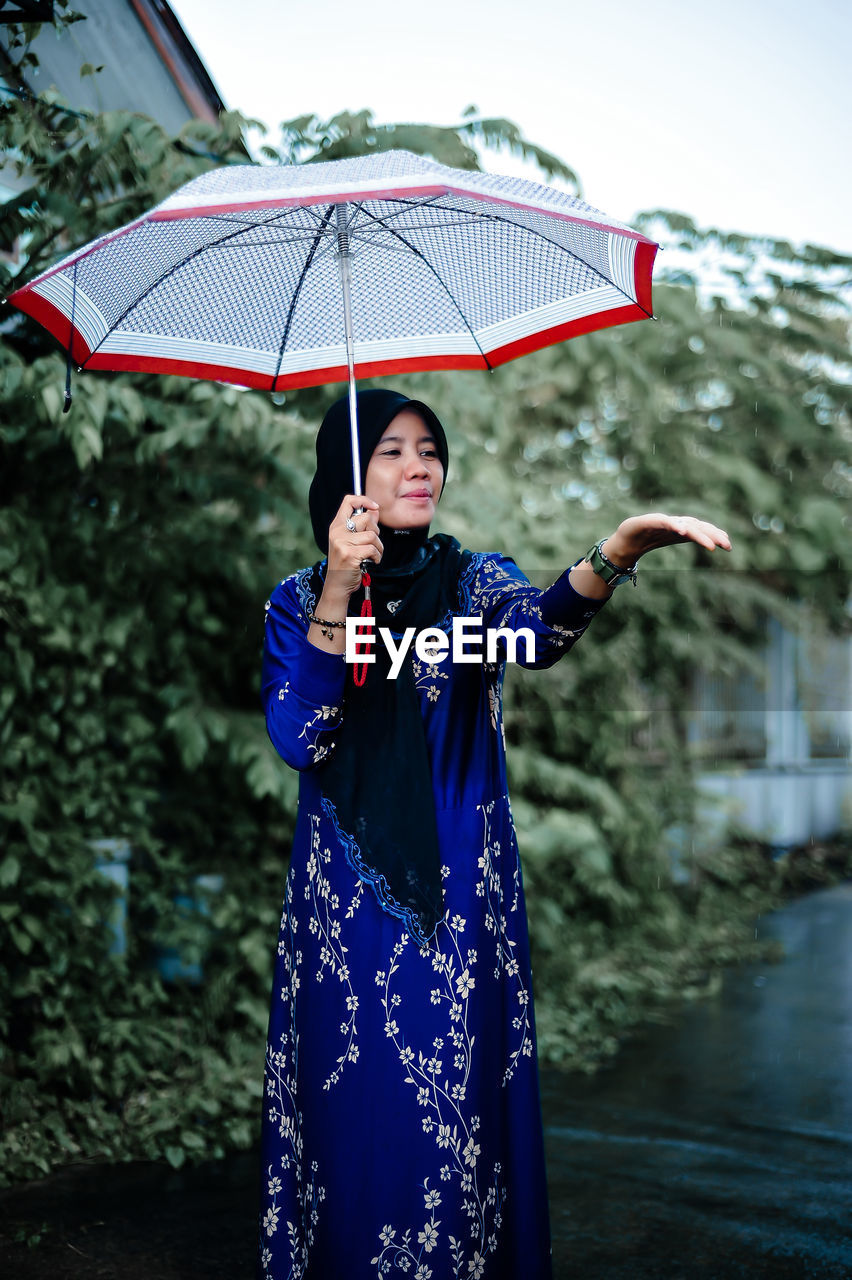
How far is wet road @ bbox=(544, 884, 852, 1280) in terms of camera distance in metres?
3.03

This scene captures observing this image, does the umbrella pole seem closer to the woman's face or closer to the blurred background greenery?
the woman's face

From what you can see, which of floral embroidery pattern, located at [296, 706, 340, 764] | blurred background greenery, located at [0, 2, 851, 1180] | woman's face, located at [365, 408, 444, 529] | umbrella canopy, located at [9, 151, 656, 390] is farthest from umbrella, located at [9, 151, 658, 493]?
blurred background greenery, located at [0, 2, 851, 1180]

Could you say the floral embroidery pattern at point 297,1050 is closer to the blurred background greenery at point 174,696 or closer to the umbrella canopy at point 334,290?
the umbrella canopy at point 334,290

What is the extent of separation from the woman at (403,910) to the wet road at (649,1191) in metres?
0.21

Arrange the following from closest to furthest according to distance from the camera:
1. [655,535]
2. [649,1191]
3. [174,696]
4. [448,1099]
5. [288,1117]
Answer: [655,535] → [448,1099] → [288,1117] → [649,1191] → [174,696]

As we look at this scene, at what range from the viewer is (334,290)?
2.63 metres

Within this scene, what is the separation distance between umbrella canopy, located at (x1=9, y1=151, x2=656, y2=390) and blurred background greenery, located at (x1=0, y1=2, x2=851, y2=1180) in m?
0.94

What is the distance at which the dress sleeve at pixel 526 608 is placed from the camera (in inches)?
72.2

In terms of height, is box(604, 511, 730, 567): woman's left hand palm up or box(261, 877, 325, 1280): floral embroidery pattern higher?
box(604, 511, 730, 567): woman's left hand palm up

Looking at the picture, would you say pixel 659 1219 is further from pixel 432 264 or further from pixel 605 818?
pixel 605 818

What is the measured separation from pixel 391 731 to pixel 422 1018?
515mm

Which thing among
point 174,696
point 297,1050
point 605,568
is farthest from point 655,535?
point 174,696

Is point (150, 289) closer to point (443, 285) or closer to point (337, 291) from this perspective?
point (337, 291)

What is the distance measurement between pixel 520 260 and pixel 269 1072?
181 cm
